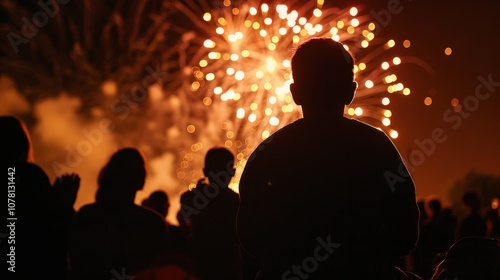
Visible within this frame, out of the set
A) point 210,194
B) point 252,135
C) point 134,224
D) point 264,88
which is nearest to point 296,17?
point 264,88

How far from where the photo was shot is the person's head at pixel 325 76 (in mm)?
3018

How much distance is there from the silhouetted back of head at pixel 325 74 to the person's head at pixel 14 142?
2379 mm

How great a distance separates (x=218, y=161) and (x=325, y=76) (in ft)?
11.2

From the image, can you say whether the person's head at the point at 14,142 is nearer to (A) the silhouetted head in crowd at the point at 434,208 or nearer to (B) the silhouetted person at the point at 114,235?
(B) the silhouetted person at the point at 114,235

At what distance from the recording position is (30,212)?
4.59 meters

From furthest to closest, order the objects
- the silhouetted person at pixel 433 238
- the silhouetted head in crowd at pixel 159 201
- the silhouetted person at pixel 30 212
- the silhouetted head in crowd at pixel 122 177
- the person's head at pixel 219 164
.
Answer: the silhouetted person at pixel 433 238
the silhouetted head in crowd at pixel 159 201
the person's head at pixel 219 164
the silhouetted head in crowd at pixel 122 177
the silhouetted person at pixel 30 212

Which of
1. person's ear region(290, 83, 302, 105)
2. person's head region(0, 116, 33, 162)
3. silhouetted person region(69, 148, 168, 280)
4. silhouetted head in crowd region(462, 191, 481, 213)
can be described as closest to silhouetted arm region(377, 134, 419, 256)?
person's ear region(290, 83, 302, 105)

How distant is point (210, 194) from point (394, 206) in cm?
361

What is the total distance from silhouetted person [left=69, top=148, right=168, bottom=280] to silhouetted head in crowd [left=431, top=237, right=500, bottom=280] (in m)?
2.58

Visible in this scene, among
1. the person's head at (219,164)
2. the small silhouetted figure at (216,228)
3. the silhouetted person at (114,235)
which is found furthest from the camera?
the person's head at (219,164)

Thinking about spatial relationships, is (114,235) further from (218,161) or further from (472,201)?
(472,201)

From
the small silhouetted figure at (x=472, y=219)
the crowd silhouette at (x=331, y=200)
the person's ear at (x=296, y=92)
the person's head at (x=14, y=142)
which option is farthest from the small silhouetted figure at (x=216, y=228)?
the small silhouetted figure at (x=472, y=219)

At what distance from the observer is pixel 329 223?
2775mm

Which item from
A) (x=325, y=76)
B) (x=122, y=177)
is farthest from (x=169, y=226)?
(x=325, y=76)
